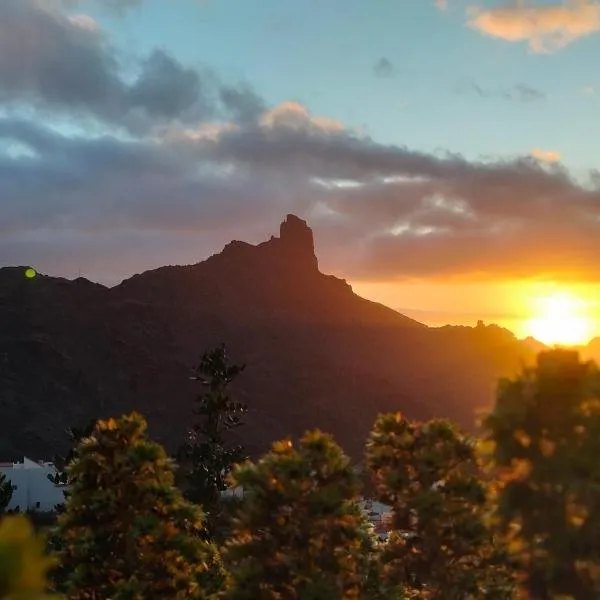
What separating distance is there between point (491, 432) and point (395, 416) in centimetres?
758

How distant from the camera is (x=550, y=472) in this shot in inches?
730

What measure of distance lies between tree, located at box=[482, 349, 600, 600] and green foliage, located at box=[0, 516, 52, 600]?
11.7 m

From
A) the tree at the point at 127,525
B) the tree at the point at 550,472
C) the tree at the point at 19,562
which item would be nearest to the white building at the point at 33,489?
the tree at the point at 127,525

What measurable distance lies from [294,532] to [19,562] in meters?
12.9

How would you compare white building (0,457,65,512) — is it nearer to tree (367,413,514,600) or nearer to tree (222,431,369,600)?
tree (367,413,514,600)

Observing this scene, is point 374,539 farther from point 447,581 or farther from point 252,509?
point 252,509

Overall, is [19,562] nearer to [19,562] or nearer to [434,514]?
[19,562]

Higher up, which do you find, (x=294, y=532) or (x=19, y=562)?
(x=19, y=562)

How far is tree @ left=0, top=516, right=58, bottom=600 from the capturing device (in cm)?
1009

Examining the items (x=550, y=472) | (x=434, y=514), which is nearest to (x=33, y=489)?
(x=434, y=514)

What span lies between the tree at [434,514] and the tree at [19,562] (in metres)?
16.1

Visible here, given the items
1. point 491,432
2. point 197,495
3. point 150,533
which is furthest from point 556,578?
point 197,495

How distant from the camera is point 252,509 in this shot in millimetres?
22188

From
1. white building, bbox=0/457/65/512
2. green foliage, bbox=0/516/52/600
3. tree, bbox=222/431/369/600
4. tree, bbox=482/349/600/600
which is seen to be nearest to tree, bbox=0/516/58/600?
green foliage, bbox=0/516/52/600
